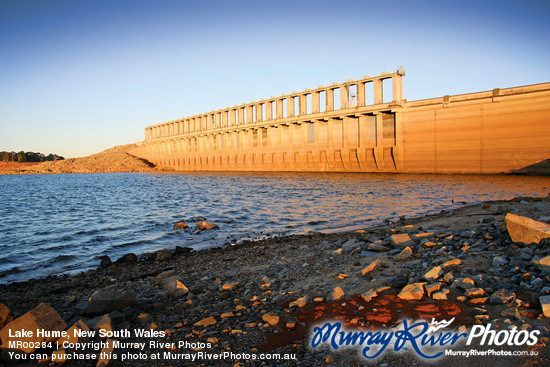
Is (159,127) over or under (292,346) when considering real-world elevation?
over

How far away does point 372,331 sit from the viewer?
505cm

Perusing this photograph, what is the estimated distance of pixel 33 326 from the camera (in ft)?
17.4

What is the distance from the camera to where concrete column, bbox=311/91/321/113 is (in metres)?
68.6

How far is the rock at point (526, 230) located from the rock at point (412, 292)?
3.54m

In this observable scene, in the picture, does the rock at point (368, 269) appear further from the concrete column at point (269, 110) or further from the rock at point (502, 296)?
the concrete column at point (269, 110)

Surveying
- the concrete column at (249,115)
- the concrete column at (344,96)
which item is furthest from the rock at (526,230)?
the concrete column at (249,115)

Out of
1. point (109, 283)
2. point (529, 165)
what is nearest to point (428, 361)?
point (109, 283)

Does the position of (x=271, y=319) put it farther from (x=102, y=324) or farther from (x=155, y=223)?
(x=155, y=223)

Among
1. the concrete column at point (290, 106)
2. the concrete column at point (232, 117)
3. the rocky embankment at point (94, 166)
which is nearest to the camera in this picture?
the concrete column at point (290, 106)

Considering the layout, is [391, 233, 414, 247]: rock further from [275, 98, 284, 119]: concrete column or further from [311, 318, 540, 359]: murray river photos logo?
[275, 98, 284, 119]: concrete column

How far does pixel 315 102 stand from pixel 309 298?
65.3m

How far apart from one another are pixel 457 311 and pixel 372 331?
1.38 metres

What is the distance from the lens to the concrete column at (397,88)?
53969mm

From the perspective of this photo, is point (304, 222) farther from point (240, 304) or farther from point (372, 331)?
Answer: point (372, 331)
